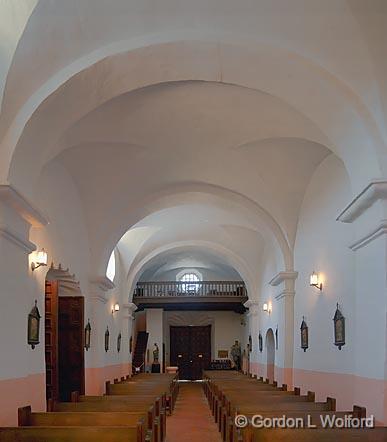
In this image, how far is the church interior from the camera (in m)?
6.60

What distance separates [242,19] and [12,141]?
2693mm

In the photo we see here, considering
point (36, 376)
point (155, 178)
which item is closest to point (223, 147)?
point (155, 178)

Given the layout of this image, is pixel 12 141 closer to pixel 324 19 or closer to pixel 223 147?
pixel 324 19

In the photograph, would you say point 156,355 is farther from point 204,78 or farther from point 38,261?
point 204,78

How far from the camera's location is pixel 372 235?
7.16 meters

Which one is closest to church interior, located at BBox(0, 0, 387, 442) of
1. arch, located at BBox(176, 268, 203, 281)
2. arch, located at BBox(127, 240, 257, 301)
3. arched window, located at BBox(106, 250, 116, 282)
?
arched window, located at BBox(106, 250, 116, 282)

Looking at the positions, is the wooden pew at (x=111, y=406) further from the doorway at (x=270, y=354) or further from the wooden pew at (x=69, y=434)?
the doorway at (x=270, y=354)

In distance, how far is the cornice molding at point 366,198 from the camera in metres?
6.74

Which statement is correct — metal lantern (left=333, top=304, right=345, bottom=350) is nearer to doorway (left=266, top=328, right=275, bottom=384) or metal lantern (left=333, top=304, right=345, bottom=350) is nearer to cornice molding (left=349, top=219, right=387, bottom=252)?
cornice molding (left=349, top=219, right=387, bottom=252)

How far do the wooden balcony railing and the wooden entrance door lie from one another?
10.5 ft

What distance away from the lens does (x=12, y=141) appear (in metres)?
6.81

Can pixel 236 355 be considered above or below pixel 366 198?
below

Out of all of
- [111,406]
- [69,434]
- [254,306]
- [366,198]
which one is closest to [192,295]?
[254,306]

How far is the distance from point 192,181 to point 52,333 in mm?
4045
